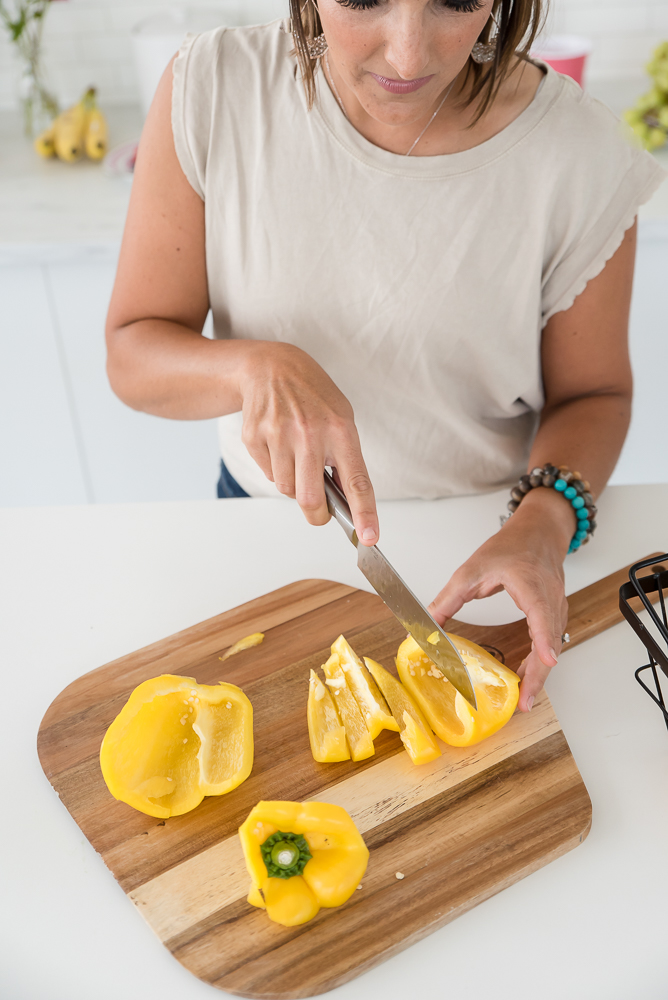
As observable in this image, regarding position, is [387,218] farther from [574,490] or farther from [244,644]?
[244,644]

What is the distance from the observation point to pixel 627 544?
44.8 inches

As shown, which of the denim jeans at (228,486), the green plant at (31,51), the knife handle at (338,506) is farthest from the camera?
the green plant at (31,51)

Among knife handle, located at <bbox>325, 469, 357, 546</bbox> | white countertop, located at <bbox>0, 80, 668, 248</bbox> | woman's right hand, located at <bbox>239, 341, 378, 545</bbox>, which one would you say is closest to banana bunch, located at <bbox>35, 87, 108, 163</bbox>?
white countertop, located at <bbox>0, 80, 668, 248</bbox>

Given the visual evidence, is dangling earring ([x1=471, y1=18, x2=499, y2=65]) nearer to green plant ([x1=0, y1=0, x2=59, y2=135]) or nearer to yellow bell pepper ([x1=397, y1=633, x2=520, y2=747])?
yellow bell pepper ([x1=397, y1=633, x2=520, y2=747])

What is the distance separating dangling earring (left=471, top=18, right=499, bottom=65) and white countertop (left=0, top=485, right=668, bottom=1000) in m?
0.56

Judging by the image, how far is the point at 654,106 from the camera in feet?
6.87

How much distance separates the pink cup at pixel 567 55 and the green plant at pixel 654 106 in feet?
0.53

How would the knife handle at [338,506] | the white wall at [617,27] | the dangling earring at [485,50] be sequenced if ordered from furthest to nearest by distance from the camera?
the white wall at [617,27] → the dangling earring at [485,50] → the knife handle at [338,506]

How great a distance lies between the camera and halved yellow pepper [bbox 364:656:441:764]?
847 mm

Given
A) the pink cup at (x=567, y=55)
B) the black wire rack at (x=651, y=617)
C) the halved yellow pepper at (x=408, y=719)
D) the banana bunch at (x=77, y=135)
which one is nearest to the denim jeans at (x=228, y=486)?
the halved yellow pepper at (x=408, y=719)

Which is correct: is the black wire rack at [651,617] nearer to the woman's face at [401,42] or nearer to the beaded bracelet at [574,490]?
the beaded bracelet at [574,490]

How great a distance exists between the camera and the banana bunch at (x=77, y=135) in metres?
2.27

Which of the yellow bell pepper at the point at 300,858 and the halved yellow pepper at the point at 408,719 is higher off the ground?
the yellow bell pepper at the point at 300,858

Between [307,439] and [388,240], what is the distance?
15.3 inches
